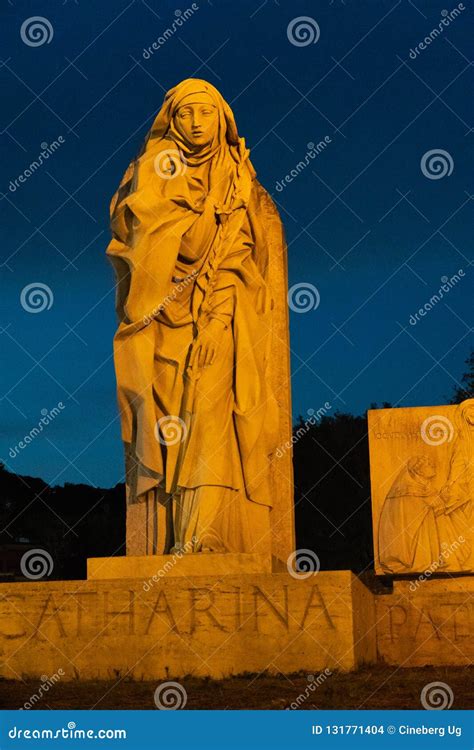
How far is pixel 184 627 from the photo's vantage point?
10500mm

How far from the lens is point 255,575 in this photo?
10664 mm

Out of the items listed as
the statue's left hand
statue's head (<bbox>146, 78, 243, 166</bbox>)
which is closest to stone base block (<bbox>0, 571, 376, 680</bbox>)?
the statue's left hand

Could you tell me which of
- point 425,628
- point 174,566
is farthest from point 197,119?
point 425,628

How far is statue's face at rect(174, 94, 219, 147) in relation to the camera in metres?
12.3

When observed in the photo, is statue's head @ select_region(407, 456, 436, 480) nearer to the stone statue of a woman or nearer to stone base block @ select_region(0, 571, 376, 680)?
the stone statue of a woman

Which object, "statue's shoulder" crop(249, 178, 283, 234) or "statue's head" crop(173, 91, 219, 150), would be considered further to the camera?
"statue's shoulder" crop(249, 178, 283, 234)

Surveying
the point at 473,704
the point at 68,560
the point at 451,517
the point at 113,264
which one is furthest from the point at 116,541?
the point at 473,704

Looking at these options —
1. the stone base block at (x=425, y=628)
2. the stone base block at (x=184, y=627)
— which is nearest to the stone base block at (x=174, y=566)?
the stone base block at (x=184, y=627)

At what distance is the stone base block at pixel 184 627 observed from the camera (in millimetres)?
10391

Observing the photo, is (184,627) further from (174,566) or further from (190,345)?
(190,345)

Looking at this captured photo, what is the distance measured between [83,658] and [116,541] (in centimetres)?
3198

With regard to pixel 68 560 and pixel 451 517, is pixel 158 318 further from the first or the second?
pixel 68 560

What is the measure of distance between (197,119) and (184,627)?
494 cm

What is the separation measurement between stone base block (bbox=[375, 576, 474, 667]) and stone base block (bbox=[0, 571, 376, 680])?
2032 mm
